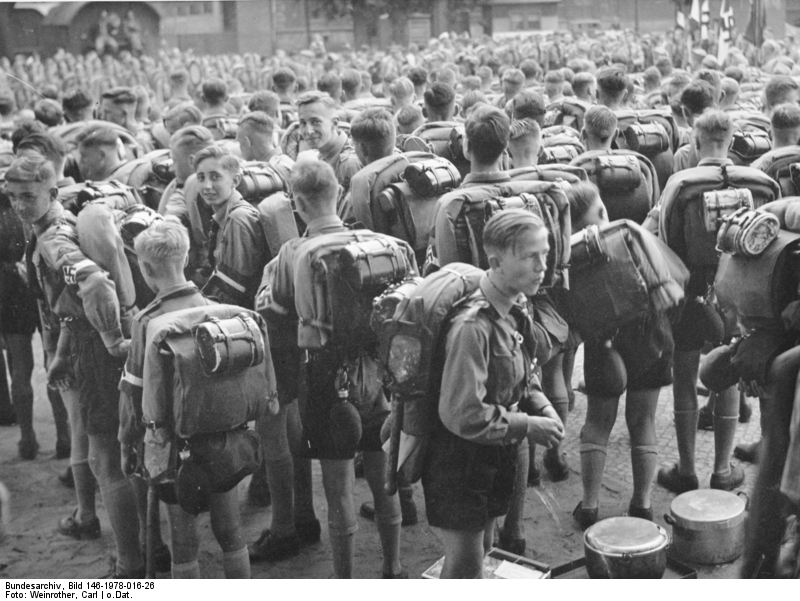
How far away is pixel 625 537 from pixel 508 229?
1.49 metres

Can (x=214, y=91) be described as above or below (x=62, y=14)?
below

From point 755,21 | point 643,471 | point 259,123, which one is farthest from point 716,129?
point 755,21

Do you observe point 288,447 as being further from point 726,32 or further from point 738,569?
point 726,32

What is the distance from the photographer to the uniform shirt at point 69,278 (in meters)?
4.18

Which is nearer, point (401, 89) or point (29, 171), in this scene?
point (29, 171)

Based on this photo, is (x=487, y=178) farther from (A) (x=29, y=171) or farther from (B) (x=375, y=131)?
(A) (x=29, y=171)

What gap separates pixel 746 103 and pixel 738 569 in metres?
6.23

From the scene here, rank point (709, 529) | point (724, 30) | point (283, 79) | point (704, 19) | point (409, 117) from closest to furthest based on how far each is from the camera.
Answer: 1. point (709, 529)
2. point (409, 117)
3. point (283, 79)
4. point (724, 30)
5. point (704, 19)

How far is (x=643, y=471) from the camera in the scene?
455cm

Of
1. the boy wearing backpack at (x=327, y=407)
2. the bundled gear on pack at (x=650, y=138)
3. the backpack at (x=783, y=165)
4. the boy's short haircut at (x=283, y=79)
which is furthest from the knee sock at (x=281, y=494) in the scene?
the boy's short haircut at (x=283, y=79)

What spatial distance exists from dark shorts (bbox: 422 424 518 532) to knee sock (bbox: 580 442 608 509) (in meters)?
1.39

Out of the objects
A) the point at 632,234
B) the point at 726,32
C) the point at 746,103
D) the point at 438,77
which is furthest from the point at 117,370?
the point at 726,32

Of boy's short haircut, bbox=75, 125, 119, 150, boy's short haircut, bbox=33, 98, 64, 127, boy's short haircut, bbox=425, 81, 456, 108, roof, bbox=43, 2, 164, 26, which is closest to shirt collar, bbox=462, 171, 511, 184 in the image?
boy's short haircut, bbox=75, 125, 119, 150

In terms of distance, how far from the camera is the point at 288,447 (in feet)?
15.1
